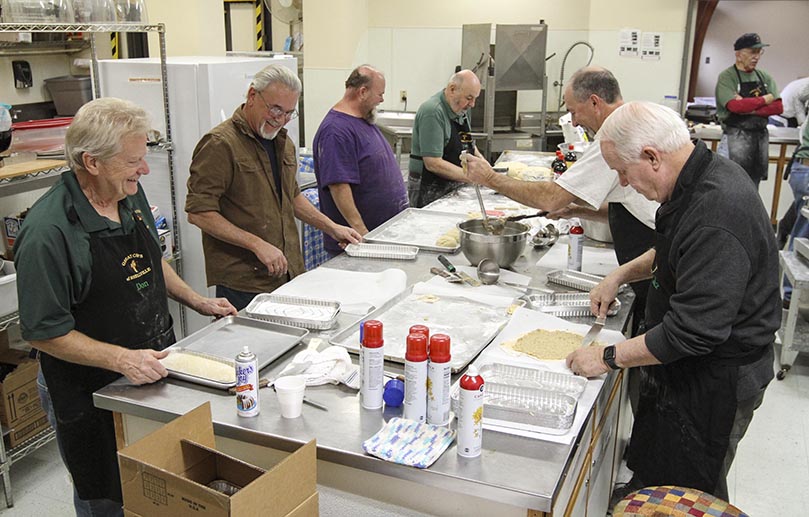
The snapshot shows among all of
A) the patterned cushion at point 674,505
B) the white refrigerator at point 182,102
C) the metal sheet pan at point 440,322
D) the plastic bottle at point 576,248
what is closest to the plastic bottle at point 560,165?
the plastic bottle at point 576,248

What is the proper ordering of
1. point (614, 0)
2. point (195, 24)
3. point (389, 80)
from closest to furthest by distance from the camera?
1. point (195, 24)
2. point (614, 0)
3. point (389, 80)

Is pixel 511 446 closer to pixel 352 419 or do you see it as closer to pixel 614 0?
pixel 352 419

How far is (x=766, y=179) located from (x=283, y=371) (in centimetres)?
610

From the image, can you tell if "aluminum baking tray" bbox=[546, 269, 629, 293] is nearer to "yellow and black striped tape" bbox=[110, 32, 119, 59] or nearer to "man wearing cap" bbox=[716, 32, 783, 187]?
"yellow and black striped tape" bbox=[110, 32, 119, 59]

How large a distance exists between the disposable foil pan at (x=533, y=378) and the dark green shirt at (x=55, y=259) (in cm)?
109

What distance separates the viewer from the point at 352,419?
174 centimetres

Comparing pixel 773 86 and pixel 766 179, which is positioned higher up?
pixel 773 86

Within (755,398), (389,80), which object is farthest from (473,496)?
(389,80)

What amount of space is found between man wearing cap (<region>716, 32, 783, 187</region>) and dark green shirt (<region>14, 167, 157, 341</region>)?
19.4 ft

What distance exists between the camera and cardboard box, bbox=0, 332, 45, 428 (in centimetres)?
299

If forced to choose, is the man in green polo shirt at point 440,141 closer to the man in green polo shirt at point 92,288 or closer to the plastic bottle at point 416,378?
the man in green polo shirt at point 92,288

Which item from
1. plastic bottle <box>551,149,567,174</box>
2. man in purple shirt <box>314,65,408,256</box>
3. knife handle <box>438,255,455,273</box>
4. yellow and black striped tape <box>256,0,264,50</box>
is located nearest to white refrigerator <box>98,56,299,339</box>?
man in purple shirt <box>314,65,408,256</box>

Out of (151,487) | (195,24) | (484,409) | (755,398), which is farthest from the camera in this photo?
(195,24)

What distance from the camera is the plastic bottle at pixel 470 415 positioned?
5.02ft
